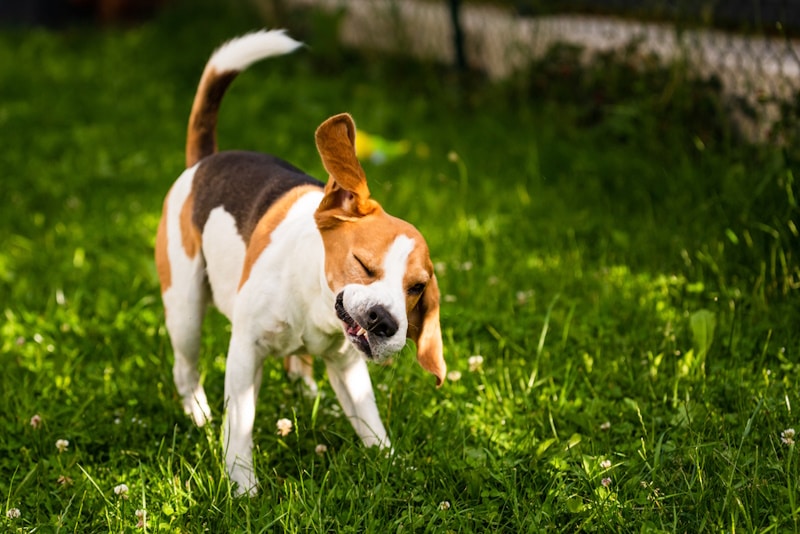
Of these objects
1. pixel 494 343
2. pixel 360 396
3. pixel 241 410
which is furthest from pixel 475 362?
pixel 241 410

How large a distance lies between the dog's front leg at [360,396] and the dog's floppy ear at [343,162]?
0.58 m

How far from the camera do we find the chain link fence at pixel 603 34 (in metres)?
5.18

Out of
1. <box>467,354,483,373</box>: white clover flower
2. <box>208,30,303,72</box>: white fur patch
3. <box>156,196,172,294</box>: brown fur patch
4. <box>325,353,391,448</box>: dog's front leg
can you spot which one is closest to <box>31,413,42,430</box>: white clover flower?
<box>156,196,172,294</box>: brown fur patch

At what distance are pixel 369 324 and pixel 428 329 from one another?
32 cm

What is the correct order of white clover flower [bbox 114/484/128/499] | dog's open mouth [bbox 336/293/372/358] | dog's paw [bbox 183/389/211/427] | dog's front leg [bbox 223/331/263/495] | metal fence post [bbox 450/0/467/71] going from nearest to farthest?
dog's open mouth [bbox 336/293/372/358]
white clover flower [bbox 114/484/128/499]
dog's front leg [bbox 223/331/263/495]
dog's paw [bbox 183/389/211/427]
metal fence post [bbox 450/0/467/71]

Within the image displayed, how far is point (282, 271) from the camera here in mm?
2910

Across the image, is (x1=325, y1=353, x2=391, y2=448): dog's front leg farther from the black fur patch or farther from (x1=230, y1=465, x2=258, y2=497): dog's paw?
the black fur patch

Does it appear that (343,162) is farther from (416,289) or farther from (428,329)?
(428,329)

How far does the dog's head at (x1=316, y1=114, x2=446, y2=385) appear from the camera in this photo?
→ 96.2 inches

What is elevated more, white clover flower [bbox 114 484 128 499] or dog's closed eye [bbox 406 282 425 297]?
dog's closed eye [bbox 406 282 425 297]

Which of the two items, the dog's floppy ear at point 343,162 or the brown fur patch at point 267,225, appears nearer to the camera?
the dog's floppy ear at point 343,162

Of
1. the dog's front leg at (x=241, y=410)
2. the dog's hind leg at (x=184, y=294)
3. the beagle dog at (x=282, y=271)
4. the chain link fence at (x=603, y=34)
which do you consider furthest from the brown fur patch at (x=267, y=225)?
the chain link fence at (x=603, y=34)

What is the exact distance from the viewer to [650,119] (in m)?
5.44

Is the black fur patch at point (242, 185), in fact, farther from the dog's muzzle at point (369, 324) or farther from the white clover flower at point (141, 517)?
the white clover flower at point (141, 517)
